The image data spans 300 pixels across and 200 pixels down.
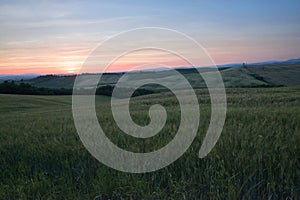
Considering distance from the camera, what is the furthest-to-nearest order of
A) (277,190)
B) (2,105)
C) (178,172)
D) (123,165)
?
(2,105) → (123,165) → (178,172) → (277,190)

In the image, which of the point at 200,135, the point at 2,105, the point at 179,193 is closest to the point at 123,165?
the point at 179,193

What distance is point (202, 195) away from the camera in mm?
4184

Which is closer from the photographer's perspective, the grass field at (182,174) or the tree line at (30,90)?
the grass field at (182,174)

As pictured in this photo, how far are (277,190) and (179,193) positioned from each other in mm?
1215

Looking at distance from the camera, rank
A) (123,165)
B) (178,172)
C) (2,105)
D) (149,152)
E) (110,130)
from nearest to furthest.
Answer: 1. (178,172)
2. (123,165)
3. (149,152)
4. (110,130)
5. (2,105)

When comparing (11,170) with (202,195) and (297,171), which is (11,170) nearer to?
(202,195)

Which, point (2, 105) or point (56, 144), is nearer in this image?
point (56, 144)

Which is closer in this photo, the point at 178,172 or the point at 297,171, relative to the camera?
the point at 297,171

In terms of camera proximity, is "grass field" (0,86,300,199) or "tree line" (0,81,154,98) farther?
"tree line" (0,81,154,98)

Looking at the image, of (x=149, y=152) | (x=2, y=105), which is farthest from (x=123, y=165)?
(x=2, y=105)

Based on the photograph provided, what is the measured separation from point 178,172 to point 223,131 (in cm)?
191

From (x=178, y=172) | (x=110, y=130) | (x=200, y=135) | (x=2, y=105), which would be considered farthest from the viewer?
(x=2, y=105)

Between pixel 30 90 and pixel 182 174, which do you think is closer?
pixel 182 174

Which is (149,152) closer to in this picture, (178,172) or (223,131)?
(178,172)
